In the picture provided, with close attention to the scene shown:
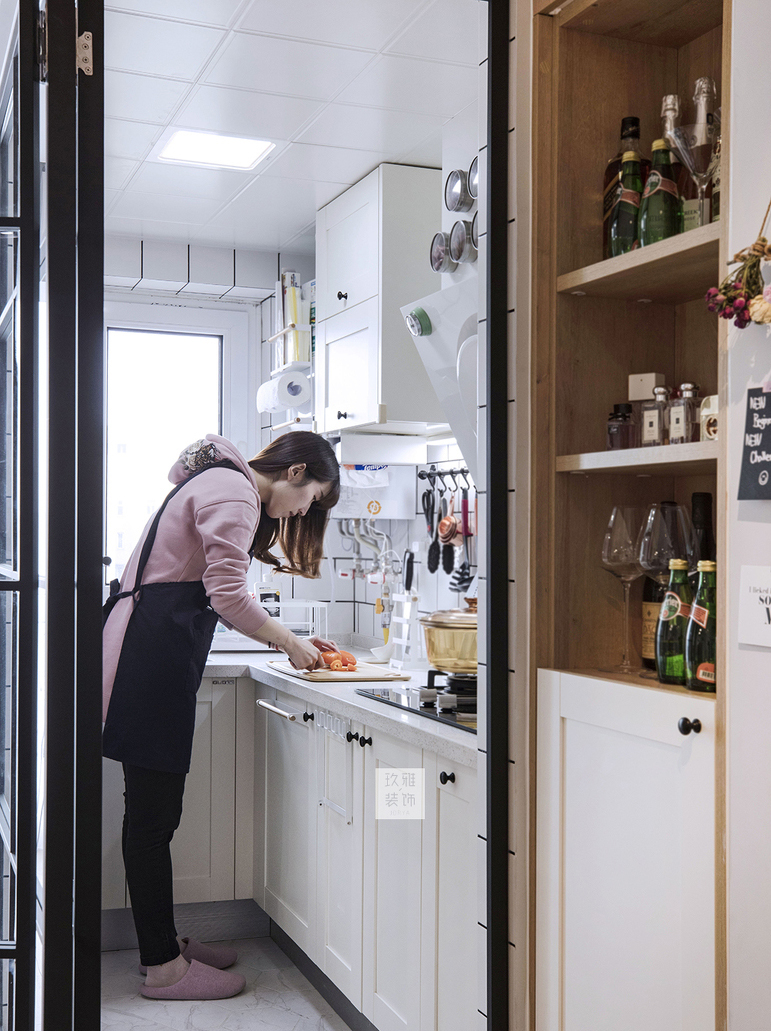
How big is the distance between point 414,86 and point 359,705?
1.51 meters

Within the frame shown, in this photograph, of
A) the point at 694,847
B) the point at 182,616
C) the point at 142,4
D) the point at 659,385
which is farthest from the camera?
the point at 182,616

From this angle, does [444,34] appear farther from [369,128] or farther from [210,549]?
[210,549]

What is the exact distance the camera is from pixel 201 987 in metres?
2.71

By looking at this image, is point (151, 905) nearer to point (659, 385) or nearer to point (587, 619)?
point (587, 619)

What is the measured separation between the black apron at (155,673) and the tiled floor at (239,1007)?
64 centimetres

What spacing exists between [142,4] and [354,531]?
1960 mm

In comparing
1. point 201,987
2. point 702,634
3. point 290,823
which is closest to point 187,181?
point 290,823

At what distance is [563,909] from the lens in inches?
58.6

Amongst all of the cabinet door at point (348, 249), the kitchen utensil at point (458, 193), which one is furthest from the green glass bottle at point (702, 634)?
the cabinet door at point (348, 249)

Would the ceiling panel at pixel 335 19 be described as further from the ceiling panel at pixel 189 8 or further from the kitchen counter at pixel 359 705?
the kitchen counter at pixel 359 705

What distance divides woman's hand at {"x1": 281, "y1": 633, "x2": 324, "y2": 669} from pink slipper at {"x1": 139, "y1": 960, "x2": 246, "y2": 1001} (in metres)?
0.85

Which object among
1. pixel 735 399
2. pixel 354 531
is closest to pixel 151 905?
pixel 354 531

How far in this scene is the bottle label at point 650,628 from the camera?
1511 mm

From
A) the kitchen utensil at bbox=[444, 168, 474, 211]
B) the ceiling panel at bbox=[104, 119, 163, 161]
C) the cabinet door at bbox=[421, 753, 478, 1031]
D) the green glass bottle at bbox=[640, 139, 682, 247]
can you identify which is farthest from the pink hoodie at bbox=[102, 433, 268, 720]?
the green glass bottle at bbox=[640, 139, 682, 247]
